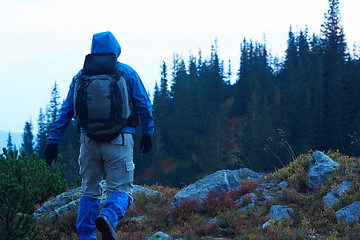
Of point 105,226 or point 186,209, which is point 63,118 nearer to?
point 105,226

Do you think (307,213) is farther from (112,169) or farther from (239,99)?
(239,99)

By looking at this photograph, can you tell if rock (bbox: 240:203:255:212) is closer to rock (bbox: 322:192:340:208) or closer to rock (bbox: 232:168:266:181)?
rock (bbox: 322:192:340:208)

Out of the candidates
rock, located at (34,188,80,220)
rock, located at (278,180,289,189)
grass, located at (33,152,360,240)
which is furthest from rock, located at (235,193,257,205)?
rock, located at (34,188,80,220)

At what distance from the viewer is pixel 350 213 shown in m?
5.01

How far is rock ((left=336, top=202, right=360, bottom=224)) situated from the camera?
4842 mm

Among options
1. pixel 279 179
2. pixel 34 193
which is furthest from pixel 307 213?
pixel 34 193

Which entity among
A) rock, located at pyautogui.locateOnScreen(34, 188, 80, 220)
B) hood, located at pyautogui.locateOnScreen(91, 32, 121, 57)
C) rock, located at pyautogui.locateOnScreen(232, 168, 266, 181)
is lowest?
rock, located at pyautogui.locateOnScreen(34, 188, 80, 220)

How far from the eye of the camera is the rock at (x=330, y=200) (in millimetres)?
5354

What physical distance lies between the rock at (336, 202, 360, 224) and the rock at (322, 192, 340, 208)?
23cm

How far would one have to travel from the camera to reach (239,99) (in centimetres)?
7175

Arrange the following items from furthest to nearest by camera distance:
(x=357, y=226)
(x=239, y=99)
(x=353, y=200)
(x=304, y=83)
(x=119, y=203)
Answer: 1. (x=239, y=99)
2. (x=304, y=83)
3. (x=353, y=200)
4. (x=357, y=226)
5. (x=119, y=203)

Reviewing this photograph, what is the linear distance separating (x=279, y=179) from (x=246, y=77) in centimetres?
6703

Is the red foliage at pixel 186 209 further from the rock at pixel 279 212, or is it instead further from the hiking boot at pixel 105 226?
the hiking boot at pixel 105 226

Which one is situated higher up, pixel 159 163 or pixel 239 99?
pixel 239 99
